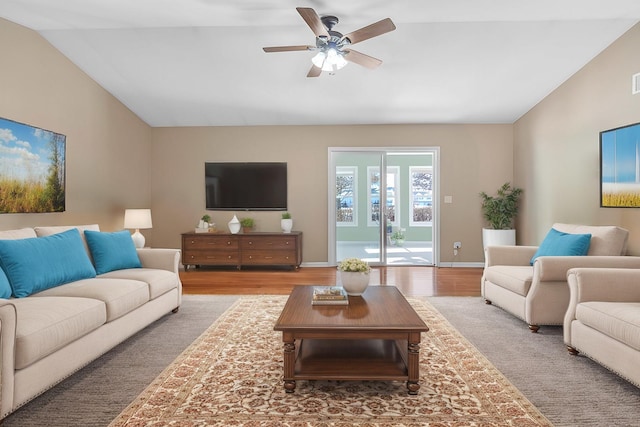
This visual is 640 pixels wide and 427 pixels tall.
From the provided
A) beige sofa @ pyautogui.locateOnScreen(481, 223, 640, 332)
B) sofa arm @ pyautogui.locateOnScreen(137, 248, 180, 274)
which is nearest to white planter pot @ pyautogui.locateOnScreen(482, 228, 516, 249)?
beige sofa @ pyautogui.locateOnScreen(481, 223, 640, 332)

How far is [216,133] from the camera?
6.65 metres

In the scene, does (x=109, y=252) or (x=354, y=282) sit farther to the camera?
(x=109, y=252)

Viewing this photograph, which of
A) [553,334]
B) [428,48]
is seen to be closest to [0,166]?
[428,48]

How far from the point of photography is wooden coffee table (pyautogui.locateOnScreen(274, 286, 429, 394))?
83.4 inches

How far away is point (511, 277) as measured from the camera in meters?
3.50

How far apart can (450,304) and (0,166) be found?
462cm

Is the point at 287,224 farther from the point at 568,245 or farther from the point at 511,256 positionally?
the point at 568,245

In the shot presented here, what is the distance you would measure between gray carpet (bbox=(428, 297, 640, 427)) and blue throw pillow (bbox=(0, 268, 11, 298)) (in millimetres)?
3160

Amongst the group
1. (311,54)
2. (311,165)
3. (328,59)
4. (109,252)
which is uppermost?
(311,54)

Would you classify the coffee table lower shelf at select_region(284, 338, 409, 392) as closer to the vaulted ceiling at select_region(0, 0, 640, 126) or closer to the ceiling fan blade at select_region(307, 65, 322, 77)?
the ceiling fan blade at select_region(307, 65, 322, 77)

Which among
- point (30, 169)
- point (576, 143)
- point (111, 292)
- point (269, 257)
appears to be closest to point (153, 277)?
point (111, 292)

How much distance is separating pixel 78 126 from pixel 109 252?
220cm

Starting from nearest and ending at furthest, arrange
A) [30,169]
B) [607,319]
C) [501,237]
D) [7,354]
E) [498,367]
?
[7,354]
[607,319]
[498,367]
[30,169]
[501,237]

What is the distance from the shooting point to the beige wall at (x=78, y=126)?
3.82 m
